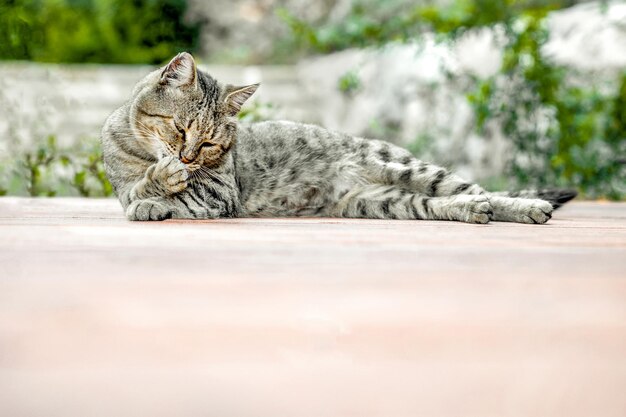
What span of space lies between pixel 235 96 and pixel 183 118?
0.80ft

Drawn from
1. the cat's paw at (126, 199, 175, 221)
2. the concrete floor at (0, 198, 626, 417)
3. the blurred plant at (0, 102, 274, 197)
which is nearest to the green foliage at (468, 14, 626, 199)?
the blurred plant at (0, 102, 274, 197)

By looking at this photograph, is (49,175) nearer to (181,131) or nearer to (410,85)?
(181,131)

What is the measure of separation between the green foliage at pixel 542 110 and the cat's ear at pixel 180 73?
250 cm

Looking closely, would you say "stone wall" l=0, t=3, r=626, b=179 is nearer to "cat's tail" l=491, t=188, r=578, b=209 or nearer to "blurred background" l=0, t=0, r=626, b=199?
"blurred background" l=0, t=0, r=626, b=199

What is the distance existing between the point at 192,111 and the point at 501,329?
6.10ft

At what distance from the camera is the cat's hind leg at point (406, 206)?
202 cm

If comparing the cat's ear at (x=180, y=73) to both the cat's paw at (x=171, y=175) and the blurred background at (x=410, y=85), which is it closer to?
the cat's paw at (x=171, y=175)

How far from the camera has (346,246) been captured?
104cm

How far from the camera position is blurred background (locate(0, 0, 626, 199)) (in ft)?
13.9

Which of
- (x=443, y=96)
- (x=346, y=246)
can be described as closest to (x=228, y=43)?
(x=443, y=96)

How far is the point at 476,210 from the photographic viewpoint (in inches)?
78.5

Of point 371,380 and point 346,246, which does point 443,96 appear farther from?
point 371,380

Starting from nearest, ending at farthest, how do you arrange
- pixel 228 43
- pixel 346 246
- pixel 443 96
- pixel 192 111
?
pixel 346 246 < pixel 192 111 < pixel 443 96 < pixel 228 43

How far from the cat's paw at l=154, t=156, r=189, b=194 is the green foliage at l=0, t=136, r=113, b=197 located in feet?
5.73
